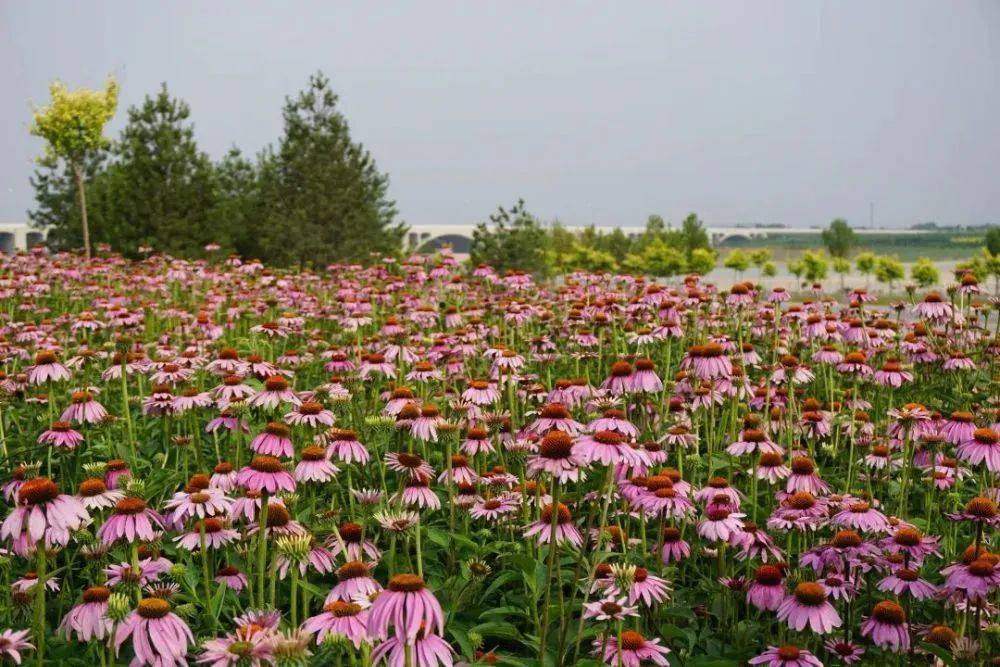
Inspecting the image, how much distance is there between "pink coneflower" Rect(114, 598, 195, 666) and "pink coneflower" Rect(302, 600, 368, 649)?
0.33m

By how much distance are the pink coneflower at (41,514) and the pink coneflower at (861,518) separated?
2612 mm

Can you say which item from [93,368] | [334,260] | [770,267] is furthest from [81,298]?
[770,267]

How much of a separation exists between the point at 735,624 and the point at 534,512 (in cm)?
101

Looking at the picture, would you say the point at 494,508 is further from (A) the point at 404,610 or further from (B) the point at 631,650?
(A) the point at 404,610

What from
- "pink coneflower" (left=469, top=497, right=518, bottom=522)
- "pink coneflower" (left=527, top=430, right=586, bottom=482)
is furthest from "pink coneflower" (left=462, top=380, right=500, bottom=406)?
"pink coneflower" (left=527, top=430, right=586, bottom=482)

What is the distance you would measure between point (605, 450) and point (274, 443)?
1.26 m

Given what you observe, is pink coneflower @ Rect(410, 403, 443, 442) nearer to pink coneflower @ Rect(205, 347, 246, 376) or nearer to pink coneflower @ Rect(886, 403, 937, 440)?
pink coneflower @ Rect(205, 347, 246, 376)

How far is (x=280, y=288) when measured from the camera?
346 inches

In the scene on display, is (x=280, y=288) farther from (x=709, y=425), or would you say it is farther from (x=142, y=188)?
(x=142, y=188)

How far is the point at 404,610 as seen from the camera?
5.87ft

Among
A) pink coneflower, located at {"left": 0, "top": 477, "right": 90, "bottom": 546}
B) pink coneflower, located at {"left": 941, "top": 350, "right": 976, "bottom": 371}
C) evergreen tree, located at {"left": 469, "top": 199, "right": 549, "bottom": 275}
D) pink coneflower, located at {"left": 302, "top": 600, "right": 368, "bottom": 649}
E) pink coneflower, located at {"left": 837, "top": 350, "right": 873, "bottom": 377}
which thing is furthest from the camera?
evergreen tree, located at {"left": 469, "top": 199, "right": 549, "bottom": 275}

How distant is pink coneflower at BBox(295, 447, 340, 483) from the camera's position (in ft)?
9.47

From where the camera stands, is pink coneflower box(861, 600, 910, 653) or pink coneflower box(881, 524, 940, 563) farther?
pink coneflower box(881, 524, 940, 563)

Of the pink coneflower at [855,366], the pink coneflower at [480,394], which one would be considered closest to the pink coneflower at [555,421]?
the pink coneflower at [480,394]
